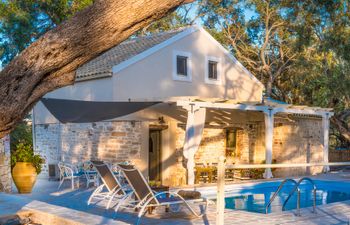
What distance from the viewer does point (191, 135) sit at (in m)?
13.0

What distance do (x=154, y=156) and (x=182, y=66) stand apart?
345cm

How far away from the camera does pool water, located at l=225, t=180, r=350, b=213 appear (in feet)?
35.4

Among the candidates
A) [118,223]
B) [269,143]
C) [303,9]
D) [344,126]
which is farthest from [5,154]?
[344,126]

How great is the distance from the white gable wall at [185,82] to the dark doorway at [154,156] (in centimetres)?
134

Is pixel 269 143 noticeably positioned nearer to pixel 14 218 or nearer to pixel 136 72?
pixel 136 72

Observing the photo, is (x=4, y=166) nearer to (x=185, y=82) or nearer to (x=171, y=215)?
(x=171, y=215)

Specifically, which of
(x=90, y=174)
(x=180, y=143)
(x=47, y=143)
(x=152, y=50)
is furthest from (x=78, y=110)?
(x=47, y=143)

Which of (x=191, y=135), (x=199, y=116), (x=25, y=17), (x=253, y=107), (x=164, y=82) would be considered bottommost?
(x=191, y=135)

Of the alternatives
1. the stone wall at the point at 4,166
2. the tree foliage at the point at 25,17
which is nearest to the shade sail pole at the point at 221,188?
the stone wall at the point at 4,166

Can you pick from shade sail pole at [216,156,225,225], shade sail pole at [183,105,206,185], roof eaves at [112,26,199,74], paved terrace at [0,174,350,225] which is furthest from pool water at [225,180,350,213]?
roof eaves at [112,26,199,74]

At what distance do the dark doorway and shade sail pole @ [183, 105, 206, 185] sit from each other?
1.99 meters

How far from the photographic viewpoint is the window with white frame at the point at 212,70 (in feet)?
55.5

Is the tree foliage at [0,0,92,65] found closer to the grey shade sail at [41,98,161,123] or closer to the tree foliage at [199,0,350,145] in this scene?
the tree foliage at [199,0,350,145]

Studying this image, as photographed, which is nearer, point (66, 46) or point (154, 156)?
point (66, 46)
